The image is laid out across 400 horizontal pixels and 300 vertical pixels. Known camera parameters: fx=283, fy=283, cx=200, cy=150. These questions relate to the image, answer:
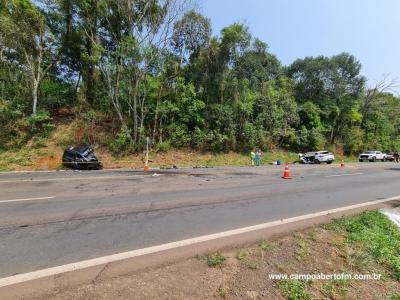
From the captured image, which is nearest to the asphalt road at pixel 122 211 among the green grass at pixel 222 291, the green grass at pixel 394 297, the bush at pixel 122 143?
the green grass at pixel 222 291

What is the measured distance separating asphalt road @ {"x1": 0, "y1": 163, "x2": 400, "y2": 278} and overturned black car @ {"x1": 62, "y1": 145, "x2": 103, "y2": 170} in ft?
21.5

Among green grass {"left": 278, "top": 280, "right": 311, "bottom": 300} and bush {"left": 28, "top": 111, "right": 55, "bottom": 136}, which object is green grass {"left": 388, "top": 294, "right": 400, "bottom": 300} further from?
bush {"left": 28, "top": 111, "right": 55, "bottom": 136}

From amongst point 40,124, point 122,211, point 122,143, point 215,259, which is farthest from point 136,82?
point 215,259

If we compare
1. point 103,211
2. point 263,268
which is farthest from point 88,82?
point 263,268

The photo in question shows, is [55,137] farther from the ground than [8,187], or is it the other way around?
[55,137]

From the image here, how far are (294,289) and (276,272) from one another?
1.41 feet

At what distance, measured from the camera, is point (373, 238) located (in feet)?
18.6

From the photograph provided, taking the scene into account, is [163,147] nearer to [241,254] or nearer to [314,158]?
[314,158]

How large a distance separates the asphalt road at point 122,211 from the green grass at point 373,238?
1206 mm

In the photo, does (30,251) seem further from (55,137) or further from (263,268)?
(55,137)

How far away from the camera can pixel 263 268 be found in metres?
4.09

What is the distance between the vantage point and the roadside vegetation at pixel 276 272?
3.37 m

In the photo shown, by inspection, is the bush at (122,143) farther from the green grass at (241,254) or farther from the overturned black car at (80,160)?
the green grass at (241,254)

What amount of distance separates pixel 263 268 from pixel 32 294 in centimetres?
294
